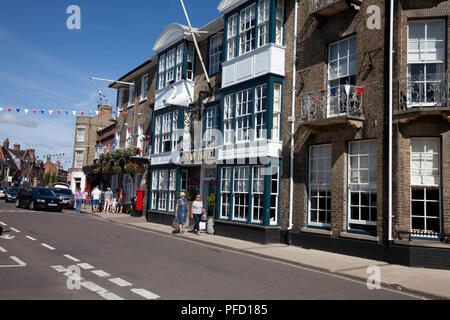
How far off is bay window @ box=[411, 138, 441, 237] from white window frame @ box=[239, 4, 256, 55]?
752 centimetres

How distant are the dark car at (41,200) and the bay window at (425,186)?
2157 cm

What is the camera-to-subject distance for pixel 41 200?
25.5m

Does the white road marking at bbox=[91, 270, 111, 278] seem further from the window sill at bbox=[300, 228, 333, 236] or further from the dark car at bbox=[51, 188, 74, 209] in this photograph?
the dark car at bbox=[51, 188, 74, 209]

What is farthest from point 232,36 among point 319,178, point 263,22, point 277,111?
point 319,178

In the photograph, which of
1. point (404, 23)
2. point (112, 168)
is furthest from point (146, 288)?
point (112, 168)

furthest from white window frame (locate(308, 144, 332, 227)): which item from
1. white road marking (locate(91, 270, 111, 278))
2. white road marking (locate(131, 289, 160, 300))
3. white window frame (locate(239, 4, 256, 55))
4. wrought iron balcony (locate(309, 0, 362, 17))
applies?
white road marking (locate(131, 289, 160, 300))

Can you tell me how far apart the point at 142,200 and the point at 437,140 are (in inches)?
677

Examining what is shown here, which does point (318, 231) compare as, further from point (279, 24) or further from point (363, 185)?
point (279, 24)

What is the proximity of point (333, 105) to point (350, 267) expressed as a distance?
5.25 meters

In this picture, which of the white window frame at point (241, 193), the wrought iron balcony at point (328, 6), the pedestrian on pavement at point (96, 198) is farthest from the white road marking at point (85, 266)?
the pedestrian on pavement at point (96, 198)

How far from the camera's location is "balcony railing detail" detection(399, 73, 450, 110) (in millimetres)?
10391

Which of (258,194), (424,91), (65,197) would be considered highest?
(424,91)

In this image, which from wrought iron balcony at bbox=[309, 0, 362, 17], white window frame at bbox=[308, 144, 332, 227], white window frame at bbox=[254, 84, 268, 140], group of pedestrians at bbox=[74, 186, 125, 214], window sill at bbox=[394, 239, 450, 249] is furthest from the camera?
group of pedestrians at bbox=[74, 186, 125, 214]
